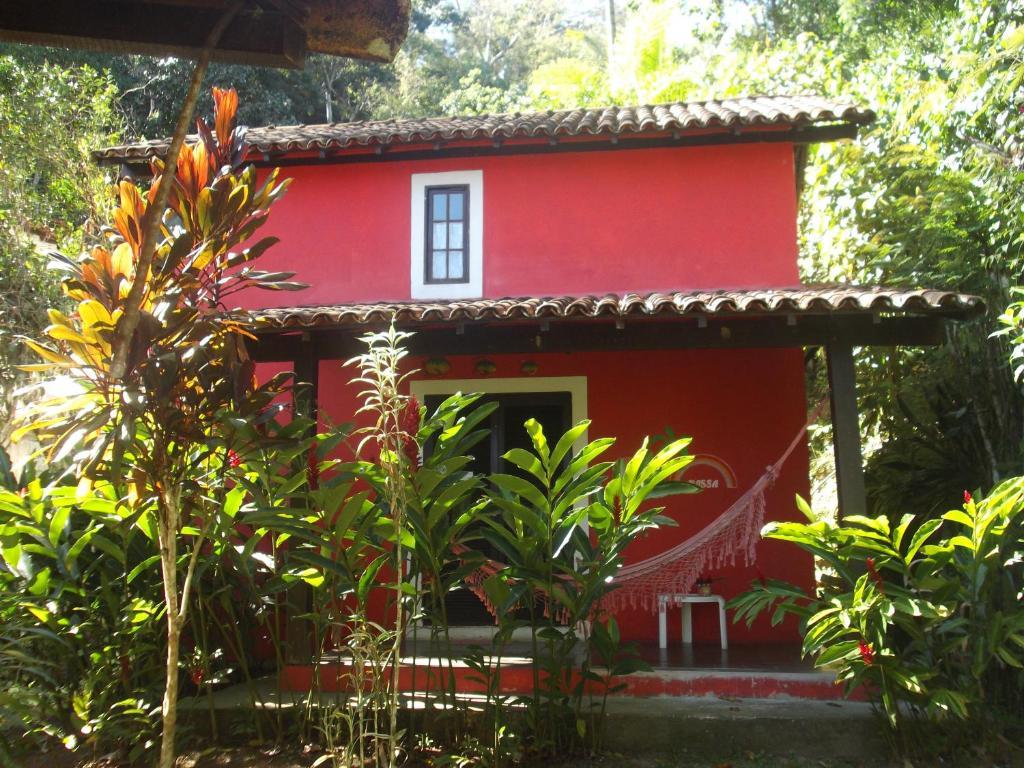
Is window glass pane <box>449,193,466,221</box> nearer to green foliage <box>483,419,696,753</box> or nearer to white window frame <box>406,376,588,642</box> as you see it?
white window frame <box>406,376,588,642</box>

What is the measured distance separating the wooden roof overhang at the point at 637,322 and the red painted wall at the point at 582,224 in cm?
163

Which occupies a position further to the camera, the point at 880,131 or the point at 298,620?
the point at 880,131

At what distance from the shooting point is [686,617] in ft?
21.7

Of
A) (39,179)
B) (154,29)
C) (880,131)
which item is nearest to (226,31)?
(154,29)

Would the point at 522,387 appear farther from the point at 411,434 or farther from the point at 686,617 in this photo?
the point at 411,434

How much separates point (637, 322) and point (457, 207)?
270cm

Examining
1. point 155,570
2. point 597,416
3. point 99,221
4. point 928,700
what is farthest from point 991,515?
point 99,221

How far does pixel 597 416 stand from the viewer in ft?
23.7

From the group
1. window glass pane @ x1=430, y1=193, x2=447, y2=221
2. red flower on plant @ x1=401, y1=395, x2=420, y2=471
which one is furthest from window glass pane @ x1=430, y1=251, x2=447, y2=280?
red flower on plant @ x1=401, y1=395, x2=420, y2=471

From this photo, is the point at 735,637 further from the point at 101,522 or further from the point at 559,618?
the point at 101,522

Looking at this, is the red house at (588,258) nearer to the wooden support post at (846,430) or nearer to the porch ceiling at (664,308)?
the porch ceiling at (664,308)

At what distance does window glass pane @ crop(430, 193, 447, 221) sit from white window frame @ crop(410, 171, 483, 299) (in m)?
0.08

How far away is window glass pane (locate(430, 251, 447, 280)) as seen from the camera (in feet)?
25.7

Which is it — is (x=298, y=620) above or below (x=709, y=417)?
below
